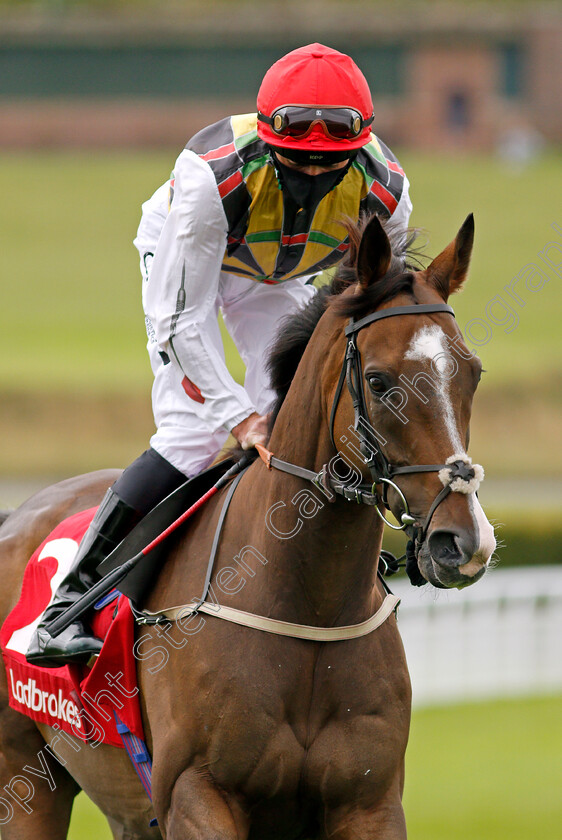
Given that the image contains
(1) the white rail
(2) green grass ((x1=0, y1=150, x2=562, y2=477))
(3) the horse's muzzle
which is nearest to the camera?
(3) the horse's muzzle

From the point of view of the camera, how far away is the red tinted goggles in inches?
138

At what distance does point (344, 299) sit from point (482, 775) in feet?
18.7

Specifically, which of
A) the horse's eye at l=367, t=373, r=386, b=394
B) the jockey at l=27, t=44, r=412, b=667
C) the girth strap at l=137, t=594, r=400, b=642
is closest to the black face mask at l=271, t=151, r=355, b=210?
the jockey at l=27, t=44, r=412, b=667

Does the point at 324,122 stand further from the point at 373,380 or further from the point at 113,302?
the point at 113,302

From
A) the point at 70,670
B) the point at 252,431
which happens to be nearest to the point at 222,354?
the point at 252,431

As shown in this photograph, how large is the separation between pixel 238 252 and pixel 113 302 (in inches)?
1357

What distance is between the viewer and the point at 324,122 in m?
3.52

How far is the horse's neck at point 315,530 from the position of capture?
10.6ft

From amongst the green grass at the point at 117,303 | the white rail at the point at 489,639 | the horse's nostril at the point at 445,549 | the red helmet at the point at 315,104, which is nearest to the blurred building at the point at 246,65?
the green grass at the point at 117,303

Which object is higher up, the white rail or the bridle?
the bridle

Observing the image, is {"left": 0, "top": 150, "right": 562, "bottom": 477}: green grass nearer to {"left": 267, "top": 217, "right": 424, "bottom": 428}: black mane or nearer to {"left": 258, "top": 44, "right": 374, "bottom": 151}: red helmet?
{"left": 258, "top": 44, "right": 374, "bottom": 151}: red helmet

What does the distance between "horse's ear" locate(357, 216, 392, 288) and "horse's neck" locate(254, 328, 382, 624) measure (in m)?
0.30

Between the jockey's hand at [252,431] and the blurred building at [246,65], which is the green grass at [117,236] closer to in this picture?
the blurred building at [246,65]

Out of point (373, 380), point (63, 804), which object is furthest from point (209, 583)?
point (63, 804)
